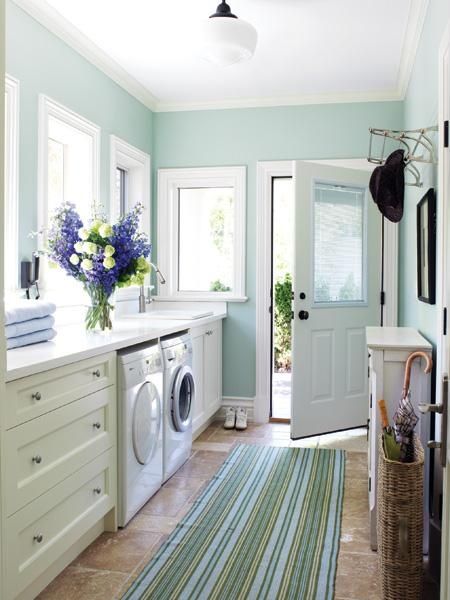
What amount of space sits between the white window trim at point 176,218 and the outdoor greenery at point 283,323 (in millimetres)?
2798

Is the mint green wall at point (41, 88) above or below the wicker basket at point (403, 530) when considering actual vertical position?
above

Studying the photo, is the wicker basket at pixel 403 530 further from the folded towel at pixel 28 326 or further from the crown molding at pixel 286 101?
the crown molding at pixel 286 101

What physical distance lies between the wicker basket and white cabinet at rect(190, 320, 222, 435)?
84.6 inches

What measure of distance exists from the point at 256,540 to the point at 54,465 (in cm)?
106

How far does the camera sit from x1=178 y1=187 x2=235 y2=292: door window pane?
5.21 m

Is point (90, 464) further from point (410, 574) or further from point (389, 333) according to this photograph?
point (389, 333)

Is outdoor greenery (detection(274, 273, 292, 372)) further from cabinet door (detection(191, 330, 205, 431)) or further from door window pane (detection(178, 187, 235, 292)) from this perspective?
cabinet door (detection(191, 330, 205, 431))

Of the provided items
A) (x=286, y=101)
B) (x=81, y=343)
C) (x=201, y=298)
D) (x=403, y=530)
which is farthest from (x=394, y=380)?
(x=286, y=101)

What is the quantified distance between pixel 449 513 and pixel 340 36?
3.15 metres

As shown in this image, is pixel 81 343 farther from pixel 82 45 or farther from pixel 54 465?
pixel 82 45

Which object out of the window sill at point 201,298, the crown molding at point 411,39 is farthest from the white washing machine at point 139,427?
the crown molding at point 411,39

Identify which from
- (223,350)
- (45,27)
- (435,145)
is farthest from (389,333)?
(45,27)

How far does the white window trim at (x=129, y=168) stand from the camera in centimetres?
428

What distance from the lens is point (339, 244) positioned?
4566 mm
